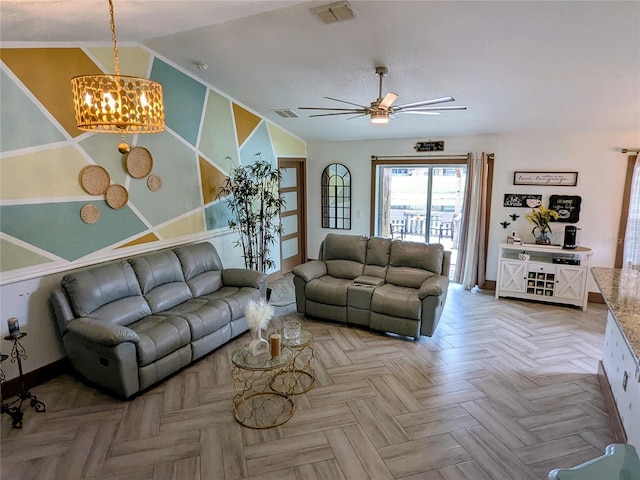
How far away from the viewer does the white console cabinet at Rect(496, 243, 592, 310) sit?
526 centimetres

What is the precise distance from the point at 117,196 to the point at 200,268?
123cm

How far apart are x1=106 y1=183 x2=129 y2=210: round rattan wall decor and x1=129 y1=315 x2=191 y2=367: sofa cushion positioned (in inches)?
49.8

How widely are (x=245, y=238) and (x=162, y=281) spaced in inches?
73.4

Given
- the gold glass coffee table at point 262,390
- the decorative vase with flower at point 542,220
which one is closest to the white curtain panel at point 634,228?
the decorative vase with flower at point 542,220

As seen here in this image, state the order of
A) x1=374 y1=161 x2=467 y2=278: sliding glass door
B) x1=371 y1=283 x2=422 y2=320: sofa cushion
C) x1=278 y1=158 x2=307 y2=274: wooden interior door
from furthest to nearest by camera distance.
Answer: x1=278 y1=158 x2=307 y2=274: wooden interior door, x1=374 y1=161 x2=467 y2=278: sliding glass door, x1=371 y1=283 x2=422 y2=320: sofa cushion

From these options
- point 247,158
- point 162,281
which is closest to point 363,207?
point 247,158

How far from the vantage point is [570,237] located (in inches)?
209

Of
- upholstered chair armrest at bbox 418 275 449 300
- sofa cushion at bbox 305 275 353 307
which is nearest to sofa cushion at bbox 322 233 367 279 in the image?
sofa cushion at bbox 305 275 353 307

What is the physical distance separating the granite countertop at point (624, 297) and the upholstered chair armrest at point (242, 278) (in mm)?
→ 3435

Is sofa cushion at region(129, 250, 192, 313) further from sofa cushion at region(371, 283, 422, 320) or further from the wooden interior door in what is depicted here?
the wooden interior door

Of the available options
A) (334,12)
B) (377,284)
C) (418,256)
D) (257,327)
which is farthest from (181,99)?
(418,256)

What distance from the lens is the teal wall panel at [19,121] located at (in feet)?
10.2

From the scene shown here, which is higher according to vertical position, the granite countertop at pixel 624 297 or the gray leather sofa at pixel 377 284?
the granite countertop at pixel 624 297

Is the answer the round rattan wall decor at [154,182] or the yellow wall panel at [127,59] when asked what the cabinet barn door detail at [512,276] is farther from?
the yellow wall panel at [127,59]
